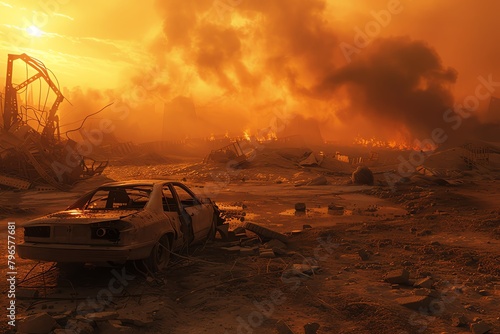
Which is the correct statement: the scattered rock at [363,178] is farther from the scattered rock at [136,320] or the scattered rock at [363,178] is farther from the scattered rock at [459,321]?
the scattered rock at [136,320]

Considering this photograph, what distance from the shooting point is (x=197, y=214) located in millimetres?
6648

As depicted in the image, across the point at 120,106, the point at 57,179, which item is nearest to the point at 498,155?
the point at 57,179

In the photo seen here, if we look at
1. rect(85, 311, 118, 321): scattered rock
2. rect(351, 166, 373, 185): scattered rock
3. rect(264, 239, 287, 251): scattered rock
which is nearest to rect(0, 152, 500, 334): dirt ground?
rect(85, 311, 118, 321): scattered rock

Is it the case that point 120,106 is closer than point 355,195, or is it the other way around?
point 355,195

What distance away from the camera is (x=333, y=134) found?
215 feet

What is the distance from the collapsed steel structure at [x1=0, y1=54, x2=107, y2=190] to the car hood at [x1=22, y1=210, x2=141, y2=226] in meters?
15.8

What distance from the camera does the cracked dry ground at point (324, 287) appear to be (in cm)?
409

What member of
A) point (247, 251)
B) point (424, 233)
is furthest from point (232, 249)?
point (424, 233)

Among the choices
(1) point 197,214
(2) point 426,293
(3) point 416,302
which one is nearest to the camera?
(3) point 416,302

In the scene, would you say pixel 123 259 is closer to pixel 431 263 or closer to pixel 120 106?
pixel 431 263

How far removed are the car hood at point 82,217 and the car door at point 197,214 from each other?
1.17 meters

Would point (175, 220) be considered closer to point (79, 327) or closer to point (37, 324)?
point (79, 327)

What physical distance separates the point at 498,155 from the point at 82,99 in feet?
228

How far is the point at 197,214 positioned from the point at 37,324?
3.17m
